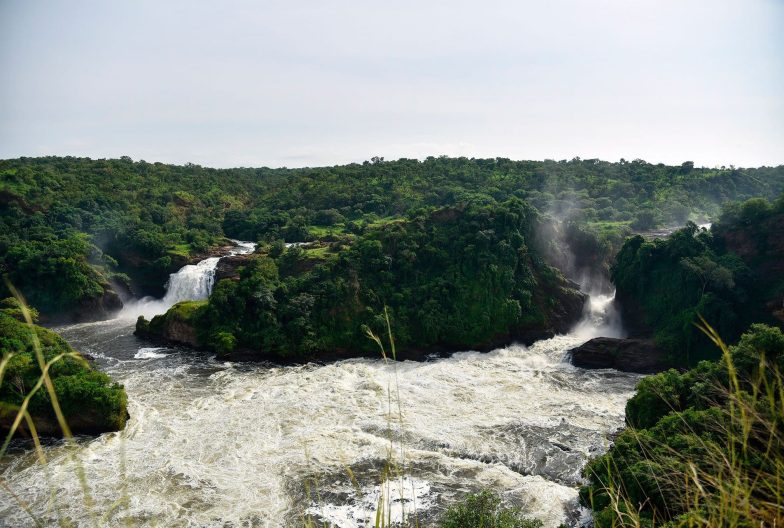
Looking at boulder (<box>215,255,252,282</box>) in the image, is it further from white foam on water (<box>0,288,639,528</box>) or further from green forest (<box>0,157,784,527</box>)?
white foam on water (<box>0,288,639,528</box>)

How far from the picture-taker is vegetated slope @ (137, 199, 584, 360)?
29969mm

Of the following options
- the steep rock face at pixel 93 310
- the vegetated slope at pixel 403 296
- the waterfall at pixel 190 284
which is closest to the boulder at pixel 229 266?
the waterfall at pixel 190 284

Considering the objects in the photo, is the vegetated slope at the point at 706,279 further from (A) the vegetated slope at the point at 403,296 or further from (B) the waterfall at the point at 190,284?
(B) the waterfall at the point at 190,284

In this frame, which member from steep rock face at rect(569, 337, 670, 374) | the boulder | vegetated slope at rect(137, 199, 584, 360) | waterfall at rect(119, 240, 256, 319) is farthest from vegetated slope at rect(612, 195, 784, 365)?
waterfall at rect(119, 240, 256, 319)

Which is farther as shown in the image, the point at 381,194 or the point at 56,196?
the point at 381,194

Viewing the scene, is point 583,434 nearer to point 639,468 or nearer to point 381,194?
point 639,468

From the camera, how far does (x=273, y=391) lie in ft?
80.9

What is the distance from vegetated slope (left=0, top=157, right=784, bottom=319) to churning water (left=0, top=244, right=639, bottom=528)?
39.7ft

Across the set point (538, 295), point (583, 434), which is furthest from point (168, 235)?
point (583, 434)

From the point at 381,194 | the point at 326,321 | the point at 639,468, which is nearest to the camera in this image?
the point at 639,468

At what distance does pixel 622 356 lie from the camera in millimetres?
27562

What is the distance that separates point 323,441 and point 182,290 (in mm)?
23507

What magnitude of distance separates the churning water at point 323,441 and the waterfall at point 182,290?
28.6 feet

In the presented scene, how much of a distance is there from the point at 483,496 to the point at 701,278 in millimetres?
22127
